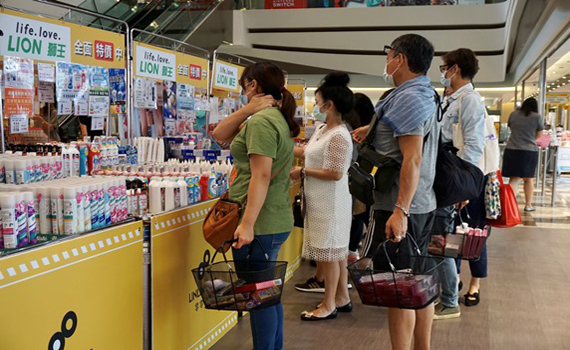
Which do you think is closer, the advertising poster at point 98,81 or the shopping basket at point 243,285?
the shopping basket at point 243,285

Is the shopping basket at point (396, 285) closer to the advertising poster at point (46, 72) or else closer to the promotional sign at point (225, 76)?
the advertising poster at point (46, 72)

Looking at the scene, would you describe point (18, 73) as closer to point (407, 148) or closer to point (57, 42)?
point (57, 42)

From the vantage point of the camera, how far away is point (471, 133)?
3.49m

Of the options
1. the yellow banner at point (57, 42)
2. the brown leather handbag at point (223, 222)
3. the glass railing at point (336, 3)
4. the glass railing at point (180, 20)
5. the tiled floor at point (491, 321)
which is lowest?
the tiled floor at point (491, 321)

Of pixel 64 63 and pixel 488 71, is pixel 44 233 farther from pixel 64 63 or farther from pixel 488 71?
pixel 488 71

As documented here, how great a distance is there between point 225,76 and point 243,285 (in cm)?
392

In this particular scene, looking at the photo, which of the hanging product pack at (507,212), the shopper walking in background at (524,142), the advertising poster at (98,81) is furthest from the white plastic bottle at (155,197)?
the shopper walking in background at (524,142)

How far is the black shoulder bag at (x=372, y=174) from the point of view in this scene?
2418 mm

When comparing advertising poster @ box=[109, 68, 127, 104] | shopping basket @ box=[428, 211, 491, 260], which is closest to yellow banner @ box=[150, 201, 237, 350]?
shopping basket @ box=[428, 211, 491, 260]

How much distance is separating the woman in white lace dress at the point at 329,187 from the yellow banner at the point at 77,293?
4.57 ft

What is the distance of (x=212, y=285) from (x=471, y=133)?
1.94m

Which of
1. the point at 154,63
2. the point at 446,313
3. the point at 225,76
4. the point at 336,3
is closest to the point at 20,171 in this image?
the point at 154,63

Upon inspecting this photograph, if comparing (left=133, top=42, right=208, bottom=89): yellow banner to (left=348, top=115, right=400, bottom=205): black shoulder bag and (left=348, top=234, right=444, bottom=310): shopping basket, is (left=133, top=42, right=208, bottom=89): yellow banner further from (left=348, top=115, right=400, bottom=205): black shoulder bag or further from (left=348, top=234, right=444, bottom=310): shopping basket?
(left=348, top=234, right=444, bottom=310): shopping basket

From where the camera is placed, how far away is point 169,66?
485 centimetres
